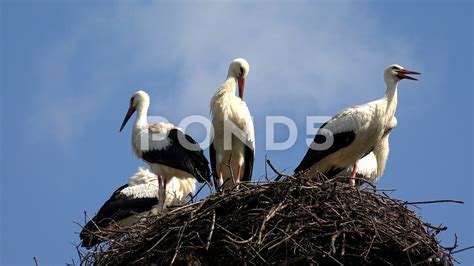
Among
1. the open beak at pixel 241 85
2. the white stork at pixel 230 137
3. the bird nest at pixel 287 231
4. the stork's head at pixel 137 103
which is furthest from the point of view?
the stork's head at pixel 137 103

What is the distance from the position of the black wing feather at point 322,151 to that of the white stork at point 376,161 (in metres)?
0.99

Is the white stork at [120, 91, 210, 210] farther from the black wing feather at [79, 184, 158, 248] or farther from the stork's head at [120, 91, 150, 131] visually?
the black wing feather at [79, 184, 158, 248]

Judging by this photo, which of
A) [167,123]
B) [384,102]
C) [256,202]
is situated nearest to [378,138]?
[384,102]

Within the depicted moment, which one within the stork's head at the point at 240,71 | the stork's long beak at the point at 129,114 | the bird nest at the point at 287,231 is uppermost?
the stork's head at the point at 240,71

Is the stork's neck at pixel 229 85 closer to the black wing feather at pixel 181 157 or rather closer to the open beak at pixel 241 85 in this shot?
the open beak at pixel 241 85

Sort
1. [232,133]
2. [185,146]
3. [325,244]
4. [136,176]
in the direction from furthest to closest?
[136,176], [185,146], [232,133], [325,244]

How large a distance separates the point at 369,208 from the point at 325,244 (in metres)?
0.49

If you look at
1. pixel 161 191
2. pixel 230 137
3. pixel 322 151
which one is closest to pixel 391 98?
pixel 322 151

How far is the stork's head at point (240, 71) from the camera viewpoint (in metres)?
10.6

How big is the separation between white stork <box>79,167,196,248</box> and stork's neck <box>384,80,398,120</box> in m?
2.24

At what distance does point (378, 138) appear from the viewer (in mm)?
10711

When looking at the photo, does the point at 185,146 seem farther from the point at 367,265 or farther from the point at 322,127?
the point at 367,265

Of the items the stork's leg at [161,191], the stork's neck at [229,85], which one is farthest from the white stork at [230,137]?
Result: the stork's leg at [161,191]

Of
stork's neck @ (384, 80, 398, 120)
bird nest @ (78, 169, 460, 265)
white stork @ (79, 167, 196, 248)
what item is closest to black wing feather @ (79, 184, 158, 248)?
white stork @ (79, 167, 196, 248)
